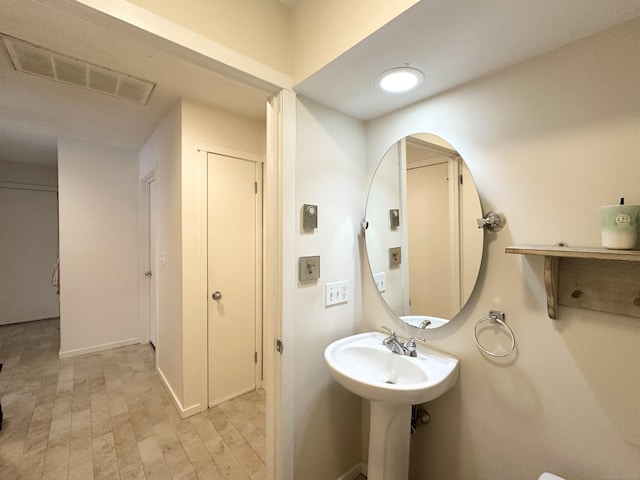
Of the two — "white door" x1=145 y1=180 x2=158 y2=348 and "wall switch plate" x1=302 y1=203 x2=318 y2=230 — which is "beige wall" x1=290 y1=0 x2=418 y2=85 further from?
"white door" x1=145 y1=180 x2=158 y2=348

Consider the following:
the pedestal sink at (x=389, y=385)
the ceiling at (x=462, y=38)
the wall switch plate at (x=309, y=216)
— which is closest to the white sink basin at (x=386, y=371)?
the pedestal sink at (x=389, y=385)

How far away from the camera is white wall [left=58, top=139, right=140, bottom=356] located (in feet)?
10.2

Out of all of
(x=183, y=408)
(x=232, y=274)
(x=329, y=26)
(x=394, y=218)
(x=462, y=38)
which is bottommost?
(x=183, y=408)

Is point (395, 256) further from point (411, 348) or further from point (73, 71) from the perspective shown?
point (73, 71)

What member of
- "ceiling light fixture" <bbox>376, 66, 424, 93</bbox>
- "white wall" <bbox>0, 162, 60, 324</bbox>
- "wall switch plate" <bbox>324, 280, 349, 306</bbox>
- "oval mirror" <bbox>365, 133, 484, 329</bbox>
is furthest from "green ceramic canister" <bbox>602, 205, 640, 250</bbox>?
"white wall" <bbox>0, 162, 60, 324</bbox>

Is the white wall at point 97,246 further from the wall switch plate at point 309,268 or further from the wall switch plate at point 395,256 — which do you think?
the wall switch plate at point 395,256

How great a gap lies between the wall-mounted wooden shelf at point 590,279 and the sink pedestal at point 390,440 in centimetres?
75

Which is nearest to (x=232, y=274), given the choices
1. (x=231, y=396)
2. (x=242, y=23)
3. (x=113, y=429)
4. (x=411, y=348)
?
(x=231, y=396)

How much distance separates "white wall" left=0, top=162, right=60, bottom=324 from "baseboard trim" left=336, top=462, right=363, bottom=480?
207 inches

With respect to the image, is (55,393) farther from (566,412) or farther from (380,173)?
(566,412)

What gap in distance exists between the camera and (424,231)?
140cm

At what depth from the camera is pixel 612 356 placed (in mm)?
885

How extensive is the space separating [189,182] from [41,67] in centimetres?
104

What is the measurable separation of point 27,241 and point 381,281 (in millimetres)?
5550
